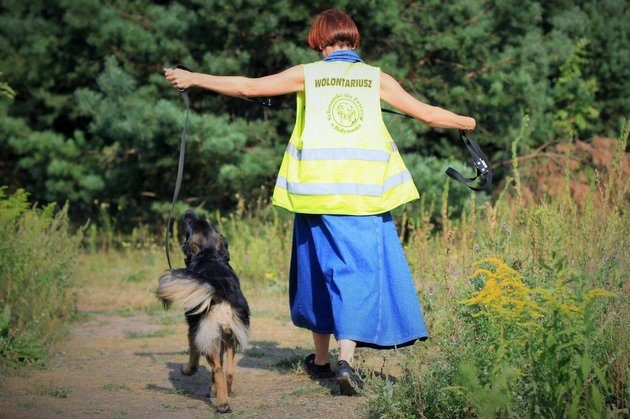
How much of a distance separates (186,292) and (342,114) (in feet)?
4.89

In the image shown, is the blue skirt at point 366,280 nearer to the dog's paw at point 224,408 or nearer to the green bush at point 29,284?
the dog's paw at point 224,408

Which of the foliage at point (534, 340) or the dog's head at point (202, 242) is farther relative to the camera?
the dog's head at point (202, 242)

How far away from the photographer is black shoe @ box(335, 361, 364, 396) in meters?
5.05

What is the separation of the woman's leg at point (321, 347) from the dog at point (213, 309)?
547mm

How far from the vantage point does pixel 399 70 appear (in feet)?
40.6

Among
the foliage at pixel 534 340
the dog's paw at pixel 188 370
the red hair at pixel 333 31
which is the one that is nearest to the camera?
the foliage at pixel 534 340

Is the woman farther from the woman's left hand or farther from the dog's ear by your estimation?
the dog's ear

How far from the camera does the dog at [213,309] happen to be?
5.20 m

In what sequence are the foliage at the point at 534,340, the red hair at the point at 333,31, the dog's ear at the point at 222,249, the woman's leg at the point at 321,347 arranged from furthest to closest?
the dog's ear at the point at 222,249 → the woman's leg at the point at 321,347 → the red hair at the point at 333,31 → the foliage at the point at 534,340

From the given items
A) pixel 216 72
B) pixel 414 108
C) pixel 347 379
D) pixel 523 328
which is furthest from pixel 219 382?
pixel 216 72

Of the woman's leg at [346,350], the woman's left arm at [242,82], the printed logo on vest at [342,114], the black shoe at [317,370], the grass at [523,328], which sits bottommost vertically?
the black shoe at [317,370]

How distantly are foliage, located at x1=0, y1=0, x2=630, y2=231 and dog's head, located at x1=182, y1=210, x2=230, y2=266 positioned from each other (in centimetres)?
560

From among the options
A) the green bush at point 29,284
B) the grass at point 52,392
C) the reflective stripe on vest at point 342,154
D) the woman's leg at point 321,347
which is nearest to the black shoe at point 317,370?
the woman's leg at point 321,347

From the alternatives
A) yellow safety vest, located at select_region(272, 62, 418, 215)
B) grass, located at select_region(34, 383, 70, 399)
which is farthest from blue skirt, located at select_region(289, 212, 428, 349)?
grass, located at select_region(34, 383, 70, 399)
